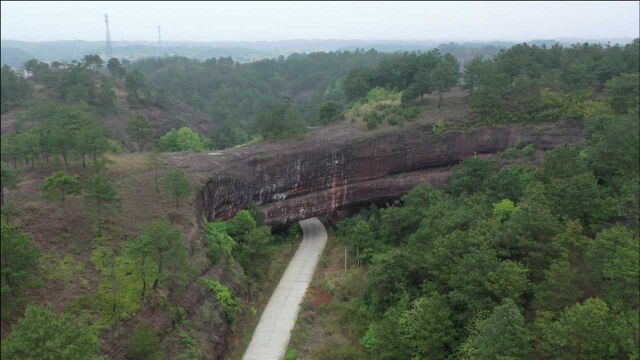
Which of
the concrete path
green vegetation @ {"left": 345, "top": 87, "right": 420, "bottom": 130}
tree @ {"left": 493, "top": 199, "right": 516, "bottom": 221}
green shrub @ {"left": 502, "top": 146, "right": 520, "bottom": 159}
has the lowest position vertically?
the concrete path

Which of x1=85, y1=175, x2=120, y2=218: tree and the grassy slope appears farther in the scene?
the grassy slope

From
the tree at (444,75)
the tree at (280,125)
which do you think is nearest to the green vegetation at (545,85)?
the tree at (444,75)

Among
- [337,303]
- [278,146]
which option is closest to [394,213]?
[337,303]

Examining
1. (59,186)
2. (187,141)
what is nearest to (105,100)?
(187,141)

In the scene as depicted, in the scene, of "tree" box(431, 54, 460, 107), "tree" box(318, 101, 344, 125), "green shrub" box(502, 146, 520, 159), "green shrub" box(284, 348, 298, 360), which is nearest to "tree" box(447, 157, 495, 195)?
"green shrub" box(502, 146, 520, 159)

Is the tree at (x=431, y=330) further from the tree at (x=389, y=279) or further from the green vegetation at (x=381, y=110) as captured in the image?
the green vegetation at (x=381, y=110)

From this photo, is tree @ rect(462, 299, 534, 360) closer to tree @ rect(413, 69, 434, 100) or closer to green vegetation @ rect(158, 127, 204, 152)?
tree @ rect(413, 69, 434, 100)

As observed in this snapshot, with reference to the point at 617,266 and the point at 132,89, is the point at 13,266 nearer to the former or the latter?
the point at 617,266
